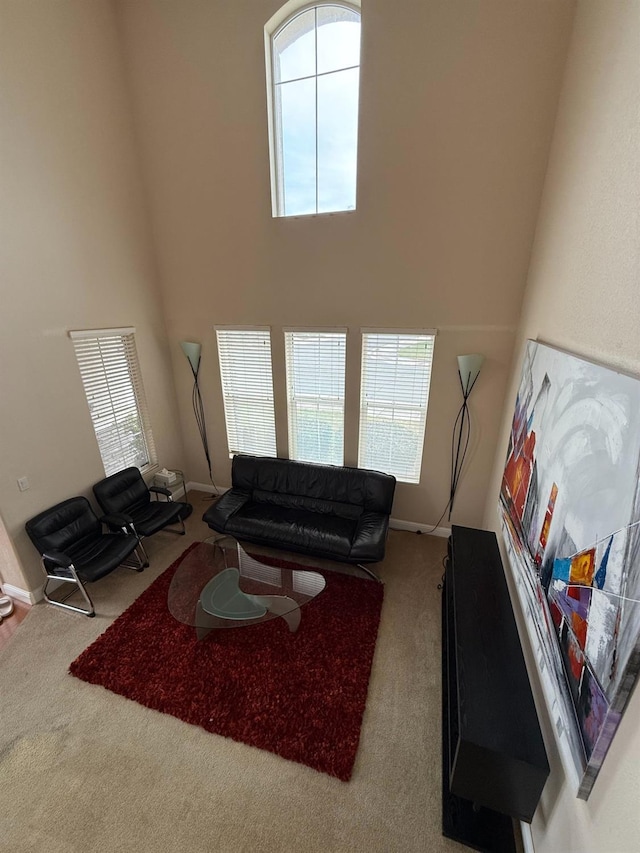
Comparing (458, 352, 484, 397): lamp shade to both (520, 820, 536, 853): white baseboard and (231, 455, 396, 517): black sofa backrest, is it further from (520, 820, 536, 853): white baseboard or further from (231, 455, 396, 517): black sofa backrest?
(520, 820, 536, 853): white baseboard

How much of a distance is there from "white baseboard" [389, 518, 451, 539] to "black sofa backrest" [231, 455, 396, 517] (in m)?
0.57

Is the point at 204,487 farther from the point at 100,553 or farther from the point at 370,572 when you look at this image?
the point at 370,572

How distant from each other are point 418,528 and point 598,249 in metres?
3.44

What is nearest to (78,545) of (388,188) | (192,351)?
(192,351)

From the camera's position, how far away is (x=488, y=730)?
164 cm

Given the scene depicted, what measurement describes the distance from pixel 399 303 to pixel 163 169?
319 cm

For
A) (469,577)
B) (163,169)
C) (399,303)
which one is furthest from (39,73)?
(469,577)

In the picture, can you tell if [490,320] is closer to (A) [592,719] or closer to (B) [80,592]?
(A) [592,719]

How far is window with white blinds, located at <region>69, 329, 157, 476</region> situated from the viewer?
3.79 meters

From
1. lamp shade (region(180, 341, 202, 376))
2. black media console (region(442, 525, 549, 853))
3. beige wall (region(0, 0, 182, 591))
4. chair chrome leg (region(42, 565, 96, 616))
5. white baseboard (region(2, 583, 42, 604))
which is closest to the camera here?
black media console (region(442, 525, 549, 853))

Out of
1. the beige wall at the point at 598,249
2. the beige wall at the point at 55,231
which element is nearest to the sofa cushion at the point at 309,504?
the beige wall at the point at 55,231

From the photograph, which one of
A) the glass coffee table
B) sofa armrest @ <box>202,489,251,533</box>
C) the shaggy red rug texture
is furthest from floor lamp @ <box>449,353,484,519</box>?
sofa armrest @ <box>202,489,251,533</box>

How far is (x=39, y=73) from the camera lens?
3045 mm

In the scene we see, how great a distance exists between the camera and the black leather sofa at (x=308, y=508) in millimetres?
3604
